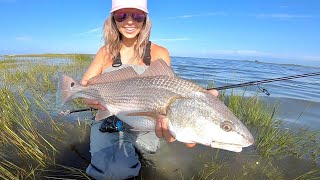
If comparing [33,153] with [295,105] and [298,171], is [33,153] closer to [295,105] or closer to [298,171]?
[298,171]

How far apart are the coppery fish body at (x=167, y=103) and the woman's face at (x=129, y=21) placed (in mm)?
1144

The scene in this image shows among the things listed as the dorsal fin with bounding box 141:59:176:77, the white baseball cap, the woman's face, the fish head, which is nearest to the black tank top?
the woman's face

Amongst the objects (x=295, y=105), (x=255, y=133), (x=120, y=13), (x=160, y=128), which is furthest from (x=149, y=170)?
(x=295, y=105)

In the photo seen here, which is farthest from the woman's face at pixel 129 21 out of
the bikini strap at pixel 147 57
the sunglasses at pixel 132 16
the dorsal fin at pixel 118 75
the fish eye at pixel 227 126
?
the fish eye at pixel 227 126

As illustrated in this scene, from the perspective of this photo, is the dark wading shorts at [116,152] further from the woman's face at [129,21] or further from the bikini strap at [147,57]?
the woman's face at [129,21]

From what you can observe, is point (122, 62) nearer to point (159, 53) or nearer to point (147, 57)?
point (147, 57)

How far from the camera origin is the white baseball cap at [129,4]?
4.18 metres

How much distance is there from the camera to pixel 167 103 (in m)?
3.03

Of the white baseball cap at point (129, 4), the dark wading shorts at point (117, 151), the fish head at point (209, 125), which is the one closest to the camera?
the fish head at point (209, 125)

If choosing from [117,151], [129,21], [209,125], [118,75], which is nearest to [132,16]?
[129,21]

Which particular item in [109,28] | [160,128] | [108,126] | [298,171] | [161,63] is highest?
[109,28]

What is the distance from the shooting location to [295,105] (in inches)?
397

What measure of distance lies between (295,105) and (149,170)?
729 centimetres

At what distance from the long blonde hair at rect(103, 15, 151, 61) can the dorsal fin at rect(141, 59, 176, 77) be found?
153 centimetres
